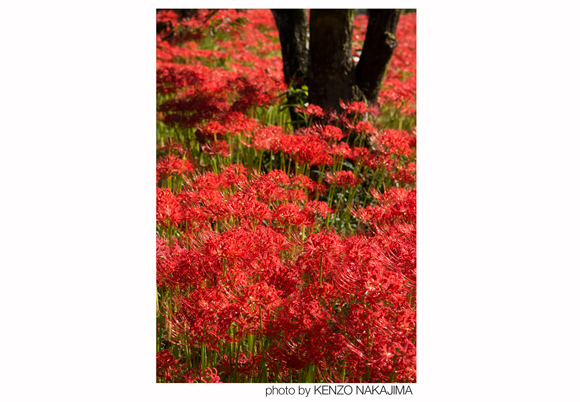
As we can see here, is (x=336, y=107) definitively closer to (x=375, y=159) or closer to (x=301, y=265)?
(x=375, y=159)

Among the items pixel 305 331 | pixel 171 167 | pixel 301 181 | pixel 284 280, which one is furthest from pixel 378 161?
pixel 305 331

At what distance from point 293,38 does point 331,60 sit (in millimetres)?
617

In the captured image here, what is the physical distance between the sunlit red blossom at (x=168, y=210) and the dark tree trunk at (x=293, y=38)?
1922mm

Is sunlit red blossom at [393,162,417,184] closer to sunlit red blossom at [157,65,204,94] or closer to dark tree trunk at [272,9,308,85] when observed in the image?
dark tree trunk at [272,9,308,85]

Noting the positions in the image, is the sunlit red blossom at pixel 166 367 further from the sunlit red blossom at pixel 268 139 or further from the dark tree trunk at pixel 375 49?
the dark tree trunk at pixel 375 49

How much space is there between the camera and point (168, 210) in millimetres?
1761

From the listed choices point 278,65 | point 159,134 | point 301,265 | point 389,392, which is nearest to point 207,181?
point 301,265

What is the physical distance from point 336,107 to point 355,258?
72.0 inches

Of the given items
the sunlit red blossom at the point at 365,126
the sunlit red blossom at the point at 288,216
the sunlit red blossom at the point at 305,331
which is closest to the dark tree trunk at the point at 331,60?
the sunlit red blossom at the point at 365,126

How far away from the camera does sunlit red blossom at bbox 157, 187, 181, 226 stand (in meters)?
1.75

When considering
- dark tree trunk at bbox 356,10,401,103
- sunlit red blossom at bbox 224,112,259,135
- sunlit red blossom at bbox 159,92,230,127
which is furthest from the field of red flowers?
dark tree trunk at bbox 356,10,401,103

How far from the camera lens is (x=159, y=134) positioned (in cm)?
353

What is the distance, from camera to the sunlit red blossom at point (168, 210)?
1755mm

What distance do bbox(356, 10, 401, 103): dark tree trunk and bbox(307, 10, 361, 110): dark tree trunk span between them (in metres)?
0.08
